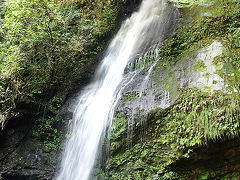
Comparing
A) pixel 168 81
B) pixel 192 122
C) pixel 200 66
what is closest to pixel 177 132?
pixel 192 122

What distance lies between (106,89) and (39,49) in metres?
3.36

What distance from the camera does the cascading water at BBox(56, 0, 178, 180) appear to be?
5.78 m

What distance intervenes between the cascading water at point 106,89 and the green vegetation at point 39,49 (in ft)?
3.99

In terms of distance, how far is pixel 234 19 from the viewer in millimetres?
5234

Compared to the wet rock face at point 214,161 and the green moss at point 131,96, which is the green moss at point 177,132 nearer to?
the wet rock face at point 214,161

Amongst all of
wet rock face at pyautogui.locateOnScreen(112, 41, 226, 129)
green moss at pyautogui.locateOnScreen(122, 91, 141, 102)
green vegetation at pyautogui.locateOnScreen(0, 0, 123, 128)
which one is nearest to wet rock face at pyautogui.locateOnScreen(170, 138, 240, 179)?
wet rock face at pyautogui.locateOnScreen(112, 41, 226, 129)

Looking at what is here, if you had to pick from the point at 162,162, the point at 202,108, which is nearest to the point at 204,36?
the point at 202,108

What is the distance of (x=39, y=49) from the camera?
7.75m

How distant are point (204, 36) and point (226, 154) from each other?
3552 millimetres

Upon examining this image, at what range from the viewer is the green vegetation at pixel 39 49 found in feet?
22.0

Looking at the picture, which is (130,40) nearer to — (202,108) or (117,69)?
(117,69)

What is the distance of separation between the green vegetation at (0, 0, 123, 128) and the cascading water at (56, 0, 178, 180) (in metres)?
1.22

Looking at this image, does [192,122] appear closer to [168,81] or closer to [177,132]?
[177,132]

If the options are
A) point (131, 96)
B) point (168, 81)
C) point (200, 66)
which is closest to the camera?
point (200, 66)
